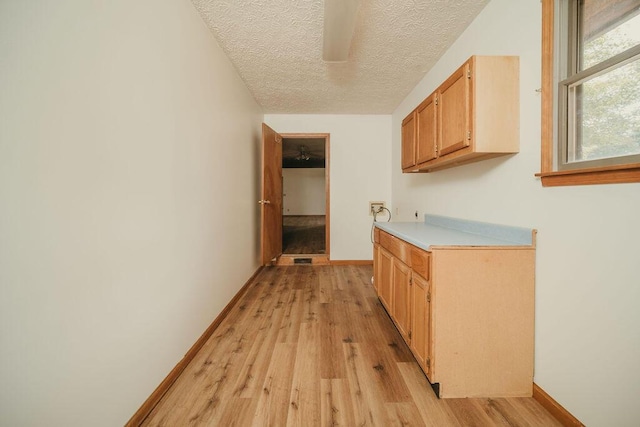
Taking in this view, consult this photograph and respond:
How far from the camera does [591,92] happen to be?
4.03ft

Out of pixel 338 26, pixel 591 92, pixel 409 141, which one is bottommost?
→ pixel 591 92

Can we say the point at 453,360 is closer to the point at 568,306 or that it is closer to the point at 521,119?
the point at 568,306

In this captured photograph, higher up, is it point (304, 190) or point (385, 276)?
point (304, 190)

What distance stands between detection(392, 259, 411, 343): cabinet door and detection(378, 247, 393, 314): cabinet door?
11 centimetres

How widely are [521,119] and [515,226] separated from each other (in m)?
0.63

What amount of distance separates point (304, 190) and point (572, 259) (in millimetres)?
10908

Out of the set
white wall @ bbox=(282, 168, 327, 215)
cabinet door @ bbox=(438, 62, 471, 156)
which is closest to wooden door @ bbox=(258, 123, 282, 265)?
cabinet door @ bbox=(438, 62, 471, 156)

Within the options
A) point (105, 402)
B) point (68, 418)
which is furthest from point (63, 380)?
point (105, 402)

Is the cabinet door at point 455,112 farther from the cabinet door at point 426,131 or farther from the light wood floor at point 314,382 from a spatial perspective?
the light wood floor at point 314,382

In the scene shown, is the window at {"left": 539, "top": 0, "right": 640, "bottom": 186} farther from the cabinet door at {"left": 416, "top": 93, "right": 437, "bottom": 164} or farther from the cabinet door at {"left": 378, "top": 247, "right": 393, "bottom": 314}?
the cabinet door at {"left": 378, "top": 247, "right": 393, "bottom": 314}

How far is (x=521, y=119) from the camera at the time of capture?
5.08 ft

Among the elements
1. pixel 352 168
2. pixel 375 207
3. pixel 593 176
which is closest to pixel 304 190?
pixel 352 168

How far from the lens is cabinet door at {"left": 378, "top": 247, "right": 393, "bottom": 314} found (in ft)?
7.42

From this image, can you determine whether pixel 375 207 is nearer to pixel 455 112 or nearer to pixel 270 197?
pixel 270 197
